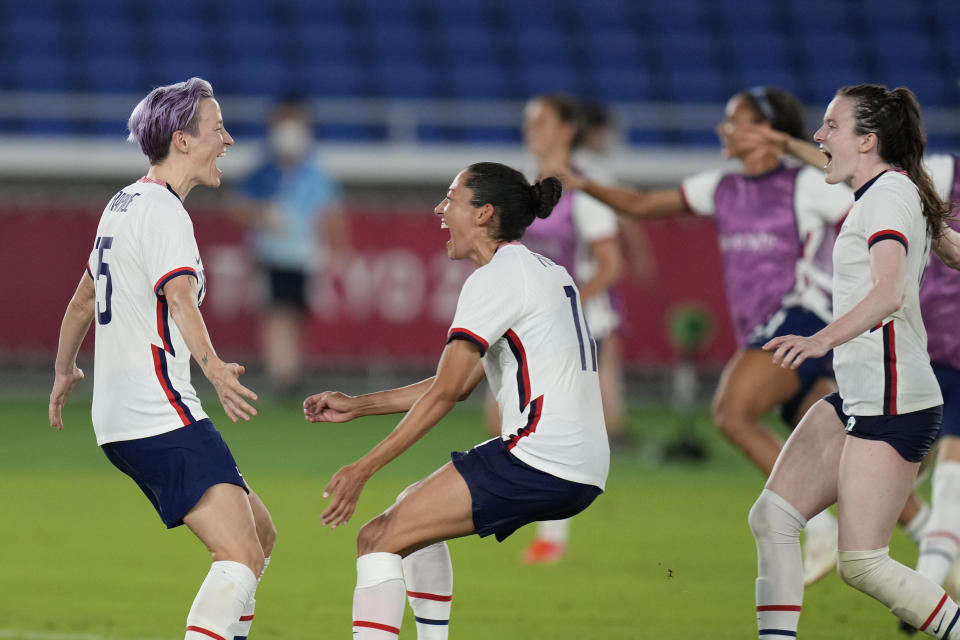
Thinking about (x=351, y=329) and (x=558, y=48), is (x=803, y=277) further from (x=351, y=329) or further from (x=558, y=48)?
(x=558, y=48)

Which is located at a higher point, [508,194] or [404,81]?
[404,81]

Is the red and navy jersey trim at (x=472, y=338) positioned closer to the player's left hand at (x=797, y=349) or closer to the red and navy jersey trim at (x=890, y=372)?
the player's left hand at (x=797, y=349)

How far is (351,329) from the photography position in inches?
606

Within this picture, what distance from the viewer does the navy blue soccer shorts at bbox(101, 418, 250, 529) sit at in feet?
15.0

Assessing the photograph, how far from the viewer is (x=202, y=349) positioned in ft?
14.4

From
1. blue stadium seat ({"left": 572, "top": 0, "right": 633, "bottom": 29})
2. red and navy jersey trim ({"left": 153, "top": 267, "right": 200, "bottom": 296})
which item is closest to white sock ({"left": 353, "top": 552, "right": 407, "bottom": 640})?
red and navy jersey trim ({"left": 153, "top": 267, "right": 200, "bottom": 296})

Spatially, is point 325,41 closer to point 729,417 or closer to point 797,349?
point 729,417

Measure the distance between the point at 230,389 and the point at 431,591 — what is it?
1.17 m

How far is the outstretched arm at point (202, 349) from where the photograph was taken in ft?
14.2

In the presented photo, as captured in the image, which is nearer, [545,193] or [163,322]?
[163,322]

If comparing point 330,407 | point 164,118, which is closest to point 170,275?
point 164,118

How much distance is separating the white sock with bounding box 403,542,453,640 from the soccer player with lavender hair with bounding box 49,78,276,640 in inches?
23.7

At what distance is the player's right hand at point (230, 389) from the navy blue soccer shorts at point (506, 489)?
0.83 m

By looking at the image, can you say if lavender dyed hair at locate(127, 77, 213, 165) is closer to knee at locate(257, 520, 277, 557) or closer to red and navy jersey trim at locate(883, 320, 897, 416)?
knee at locate(257, 520, 277, 557)
